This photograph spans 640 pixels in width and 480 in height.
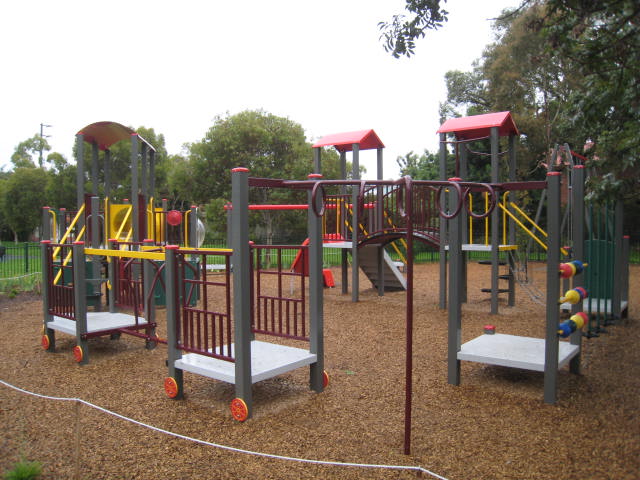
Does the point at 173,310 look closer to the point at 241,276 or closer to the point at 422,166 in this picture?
the point at 241,276

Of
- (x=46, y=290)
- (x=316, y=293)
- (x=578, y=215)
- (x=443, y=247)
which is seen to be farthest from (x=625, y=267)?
(x=46, y=290)

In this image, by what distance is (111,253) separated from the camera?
614 centimetres

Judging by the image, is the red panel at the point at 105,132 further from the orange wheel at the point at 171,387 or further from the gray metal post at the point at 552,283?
the gray metal post at the point at 552,283

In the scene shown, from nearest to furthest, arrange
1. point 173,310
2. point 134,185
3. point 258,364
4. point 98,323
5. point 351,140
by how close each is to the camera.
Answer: point 258,364, point 173,310, point 98,323, point 134,185, point 351,140

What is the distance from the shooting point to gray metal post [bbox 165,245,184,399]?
15.3 ft

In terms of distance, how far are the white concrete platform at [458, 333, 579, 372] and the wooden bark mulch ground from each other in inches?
11.2

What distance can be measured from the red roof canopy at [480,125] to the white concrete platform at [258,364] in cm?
651

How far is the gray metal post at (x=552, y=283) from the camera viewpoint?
4.39 metres

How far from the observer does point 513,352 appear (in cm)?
505

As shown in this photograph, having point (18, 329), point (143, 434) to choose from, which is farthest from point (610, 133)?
point (18, 329)

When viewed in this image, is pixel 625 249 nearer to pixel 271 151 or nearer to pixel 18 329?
pixel 18 329

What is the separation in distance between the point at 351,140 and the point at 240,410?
321 inches

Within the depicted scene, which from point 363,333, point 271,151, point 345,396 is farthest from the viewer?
point 271,151

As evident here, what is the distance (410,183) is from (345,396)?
7.56 ft
